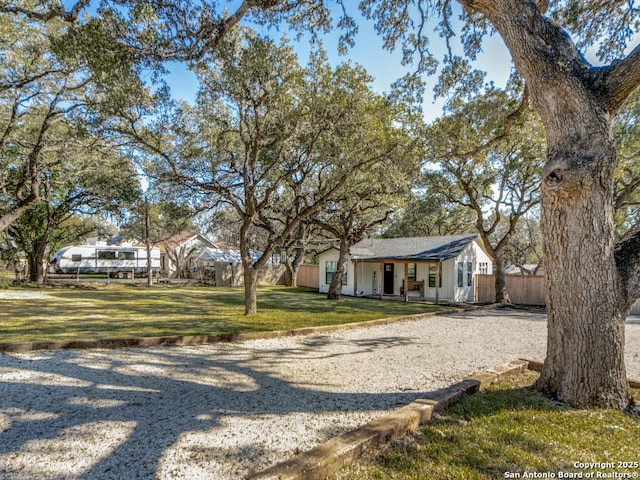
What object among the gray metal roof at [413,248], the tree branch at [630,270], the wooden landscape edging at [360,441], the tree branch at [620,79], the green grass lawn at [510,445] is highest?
the tree branch at [620,79]

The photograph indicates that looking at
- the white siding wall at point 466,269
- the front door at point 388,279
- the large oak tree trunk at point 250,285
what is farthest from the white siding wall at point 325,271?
the large oak tree trunk at point 250,285

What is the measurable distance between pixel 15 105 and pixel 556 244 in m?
16.2

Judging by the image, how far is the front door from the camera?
1933 centimetres

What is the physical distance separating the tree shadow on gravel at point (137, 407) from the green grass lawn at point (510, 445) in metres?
0.67

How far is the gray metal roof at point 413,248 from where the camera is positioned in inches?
670

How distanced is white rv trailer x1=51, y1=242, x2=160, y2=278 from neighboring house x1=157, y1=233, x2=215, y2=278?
11.4 ft

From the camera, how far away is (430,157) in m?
8.94

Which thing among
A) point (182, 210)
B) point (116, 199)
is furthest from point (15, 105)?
point (116, 199)

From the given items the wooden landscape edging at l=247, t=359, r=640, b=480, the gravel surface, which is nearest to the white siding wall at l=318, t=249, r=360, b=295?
the gravel surface

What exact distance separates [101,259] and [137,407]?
31.2 m

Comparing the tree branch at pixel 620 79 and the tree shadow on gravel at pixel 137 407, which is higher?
the tree branch at pixel 620 79

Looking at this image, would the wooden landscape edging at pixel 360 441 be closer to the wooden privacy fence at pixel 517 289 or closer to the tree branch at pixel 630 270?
the tree branch at pixel 630 270

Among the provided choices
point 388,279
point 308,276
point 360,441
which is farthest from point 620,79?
point 308,276

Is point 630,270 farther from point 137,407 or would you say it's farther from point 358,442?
point 137,407
